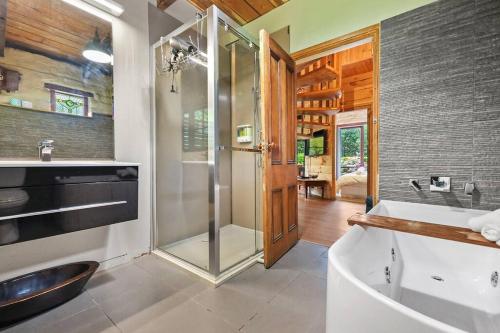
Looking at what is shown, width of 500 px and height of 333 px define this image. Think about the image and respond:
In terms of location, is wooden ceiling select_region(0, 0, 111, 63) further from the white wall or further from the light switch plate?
the light switch plate

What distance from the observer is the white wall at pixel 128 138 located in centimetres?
180

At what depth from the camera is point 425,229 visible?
1475mm

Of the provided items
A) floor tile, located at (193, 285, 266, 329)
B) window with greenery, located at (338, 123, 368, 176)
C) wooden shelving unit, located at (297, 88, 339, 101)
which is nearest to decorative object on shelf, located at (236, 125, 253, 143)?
floor tile, located at (193, 285, 266, 329)

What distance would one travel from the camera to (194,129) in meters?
2.48

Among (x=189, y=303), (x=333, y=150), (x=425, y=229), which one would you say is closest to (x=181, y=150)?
(x=189, y=303)

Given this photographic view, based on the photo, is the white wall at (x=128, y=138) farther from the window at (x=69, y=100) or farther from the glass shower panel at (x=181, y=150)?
the window at (x=69, y=100)

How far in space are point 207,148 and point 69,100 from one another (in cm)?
115

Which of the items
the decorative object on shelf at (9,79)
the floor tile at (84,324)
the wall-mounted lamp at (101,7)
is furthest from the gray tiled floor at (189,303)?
the wall-mounted lamp at (101,7)

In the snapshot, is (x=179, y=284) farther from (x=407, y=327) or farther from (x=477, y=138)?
(x=477, y=138)

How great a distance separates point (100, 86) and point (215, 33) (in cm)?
111

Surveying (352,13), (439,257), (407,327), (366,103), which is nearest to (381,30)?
(352,13)

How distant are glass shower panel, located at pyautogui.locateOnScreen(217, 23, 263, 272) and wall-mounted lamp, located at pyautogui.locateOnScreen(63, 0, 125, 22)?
3.60ft

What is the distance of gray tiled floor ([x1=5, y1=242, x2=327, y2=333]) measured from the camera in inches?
50.1

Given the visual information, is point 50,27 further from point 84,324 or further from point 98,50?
point 84,324
